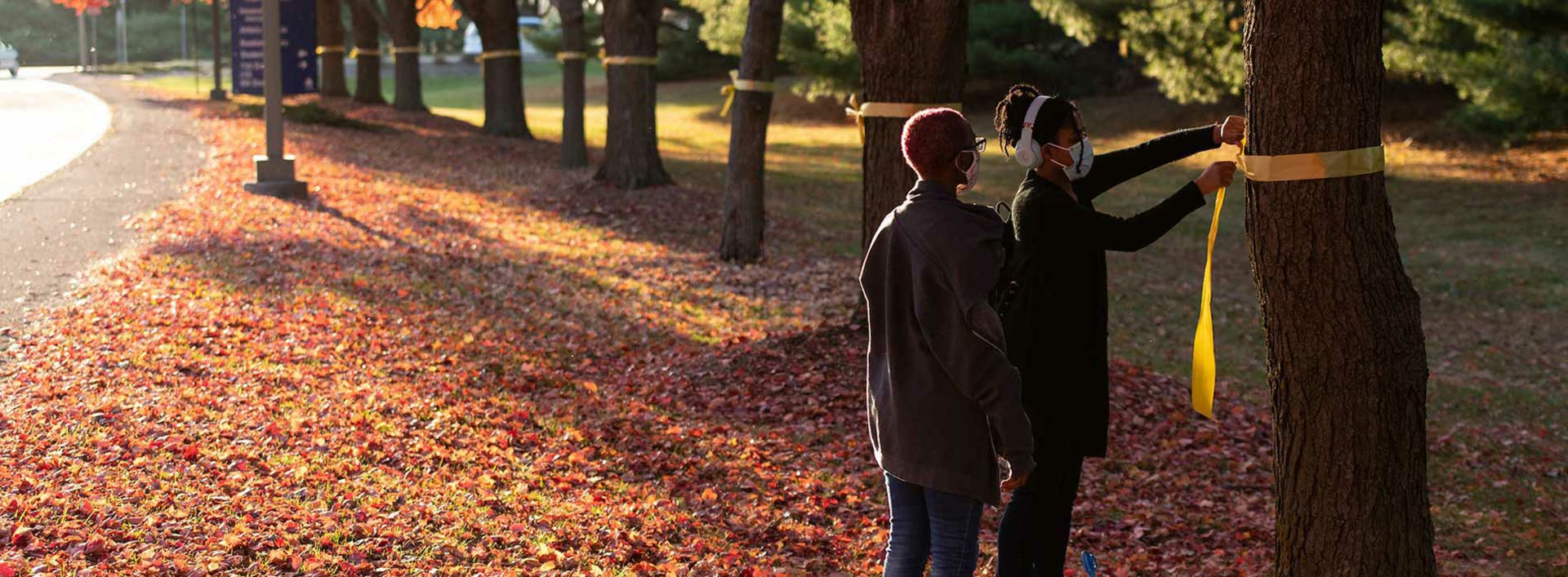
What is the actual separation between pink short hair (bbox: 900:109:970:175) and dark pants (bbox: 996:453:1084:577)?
3.73 feet

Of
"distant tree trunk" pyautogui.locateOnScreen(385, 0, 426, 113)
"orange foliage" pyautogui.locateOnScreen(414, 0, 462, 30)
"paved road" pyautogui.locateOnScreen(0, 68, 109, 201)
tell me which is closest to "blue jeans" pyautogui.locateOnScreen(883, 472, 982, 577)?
"paved road" pyautogui.locateOnScreen(0, 68, 109, 201)

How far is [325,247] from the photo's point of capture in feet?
39.9

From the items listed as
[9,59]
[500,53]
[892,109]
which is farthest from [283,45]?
[9,59]

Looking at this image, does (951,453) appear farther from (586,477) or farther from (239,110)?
(239,110)

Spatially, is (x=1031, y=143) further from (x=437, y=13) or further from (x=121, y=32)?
(x=121, y=32)

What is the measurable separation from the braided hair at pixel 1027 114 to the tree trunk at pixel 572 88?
16.6 m

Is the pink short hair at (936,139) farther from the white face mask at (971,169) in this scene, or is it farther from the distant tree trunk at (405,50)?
the distant tree trunk at (405,50)

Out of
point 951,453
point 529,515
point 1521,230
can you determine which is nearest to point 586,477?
point 529,515

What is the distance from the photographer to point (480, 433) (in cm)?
739

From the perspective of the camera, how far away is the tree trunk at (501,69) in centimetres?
2403

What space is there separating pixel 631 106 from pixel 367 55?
14775mm

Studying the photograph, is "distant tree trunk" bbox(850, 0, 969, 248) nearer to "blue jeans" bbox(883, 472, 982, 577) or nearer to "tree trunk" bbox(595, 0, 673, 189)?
"blue jeans" bbox(883, 472, 982, 577)

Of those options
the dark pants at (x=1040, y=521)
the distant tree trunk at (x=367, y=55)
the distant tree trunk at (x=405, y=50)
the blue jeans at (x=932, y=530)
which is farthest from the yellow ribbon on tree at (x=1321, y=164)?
the distant tree trunk at (x=367, y=55)

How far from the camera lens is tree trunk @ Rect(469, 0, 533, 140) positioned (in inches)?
946
